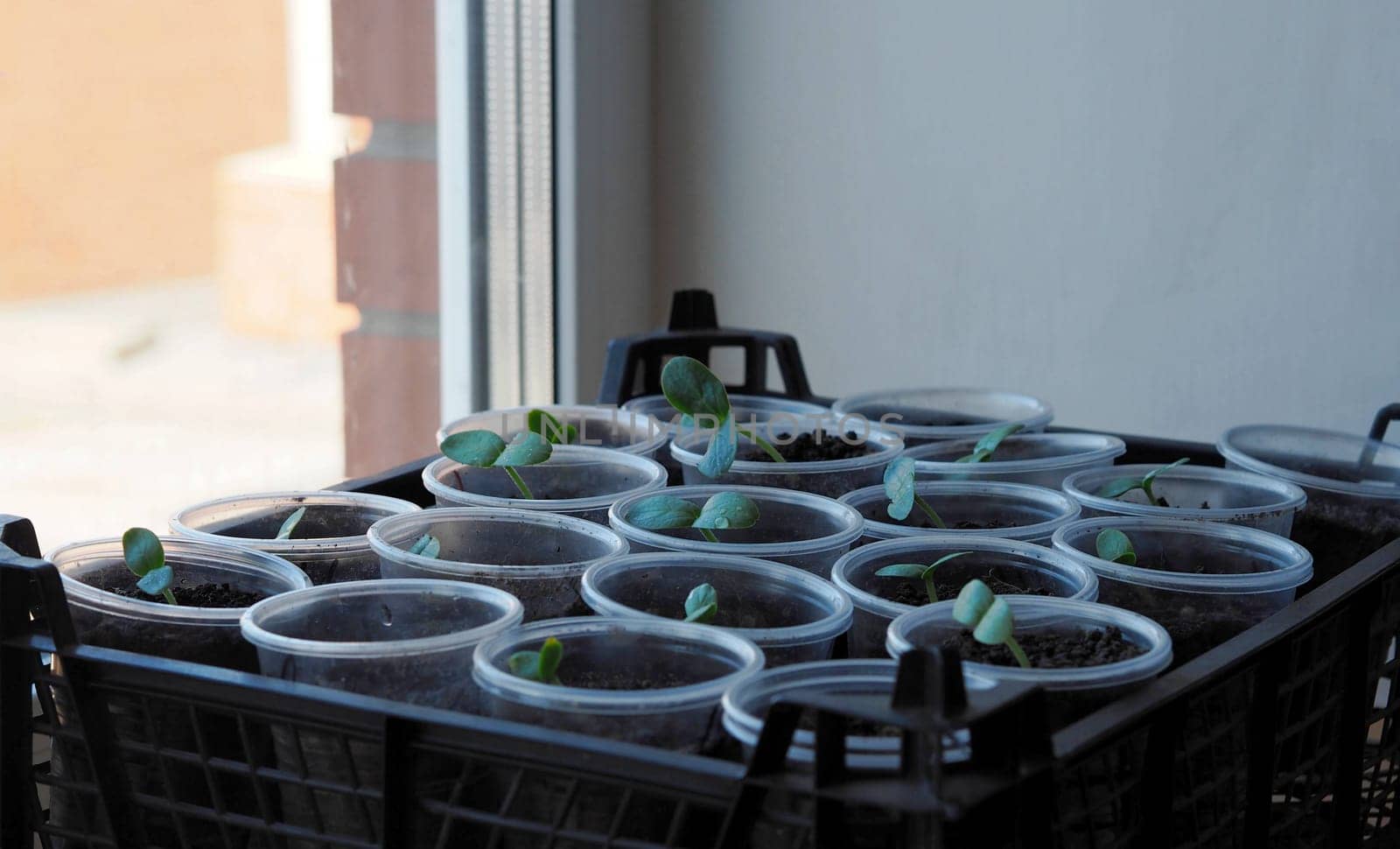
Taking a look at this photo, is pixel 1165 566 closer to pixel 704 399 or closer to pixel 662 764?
pixel 704 399

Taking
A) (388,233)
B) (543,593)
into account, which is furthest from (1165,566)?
(388,233)

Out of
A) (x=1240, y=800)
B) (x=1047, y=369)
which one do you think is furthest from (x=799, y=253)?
(x=1240, y=800)

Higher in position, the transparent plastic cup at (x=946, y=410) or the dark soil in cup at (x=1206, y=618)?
the transparent plastic cup at (x=946, y=410)

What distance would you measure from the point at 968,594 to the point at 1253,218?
103 cm

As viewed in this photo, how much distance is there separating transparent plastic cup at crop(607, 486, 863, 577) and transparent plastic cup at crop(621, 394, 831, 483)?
159 millimetres

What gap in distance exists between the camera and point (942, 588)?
761 mm

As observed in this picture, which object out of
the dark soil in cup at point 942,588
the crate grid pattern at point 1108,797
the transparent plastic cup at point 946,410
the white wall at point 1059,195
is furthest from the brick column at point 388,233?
the crate grid pattern at point 1108,797

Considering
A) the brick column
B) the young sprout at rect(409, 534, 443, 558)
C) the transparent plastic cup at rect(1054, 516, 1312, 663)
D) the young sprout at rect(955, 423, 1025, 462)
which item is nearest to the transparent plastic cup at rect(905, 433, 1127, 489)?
the young sprout at rect(955, 423, 1025, 462)

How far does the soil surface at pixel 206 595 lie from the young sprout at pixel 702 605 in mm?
238

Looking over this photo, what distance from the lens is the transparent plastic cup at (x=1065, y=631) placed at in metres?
0.56

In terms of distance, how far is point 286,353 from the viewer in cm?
148

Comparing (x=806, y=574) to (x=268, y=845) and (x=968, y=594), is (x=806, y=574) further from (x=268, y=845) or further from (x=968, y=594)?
(x=268, y=845)

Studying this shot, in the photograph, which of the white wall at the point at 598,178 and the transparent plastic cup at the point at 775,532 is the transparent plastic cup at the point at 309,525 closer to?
the transparent plastic cup at the point at 775,532

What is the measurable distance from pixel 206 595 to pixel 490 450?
207 mm
